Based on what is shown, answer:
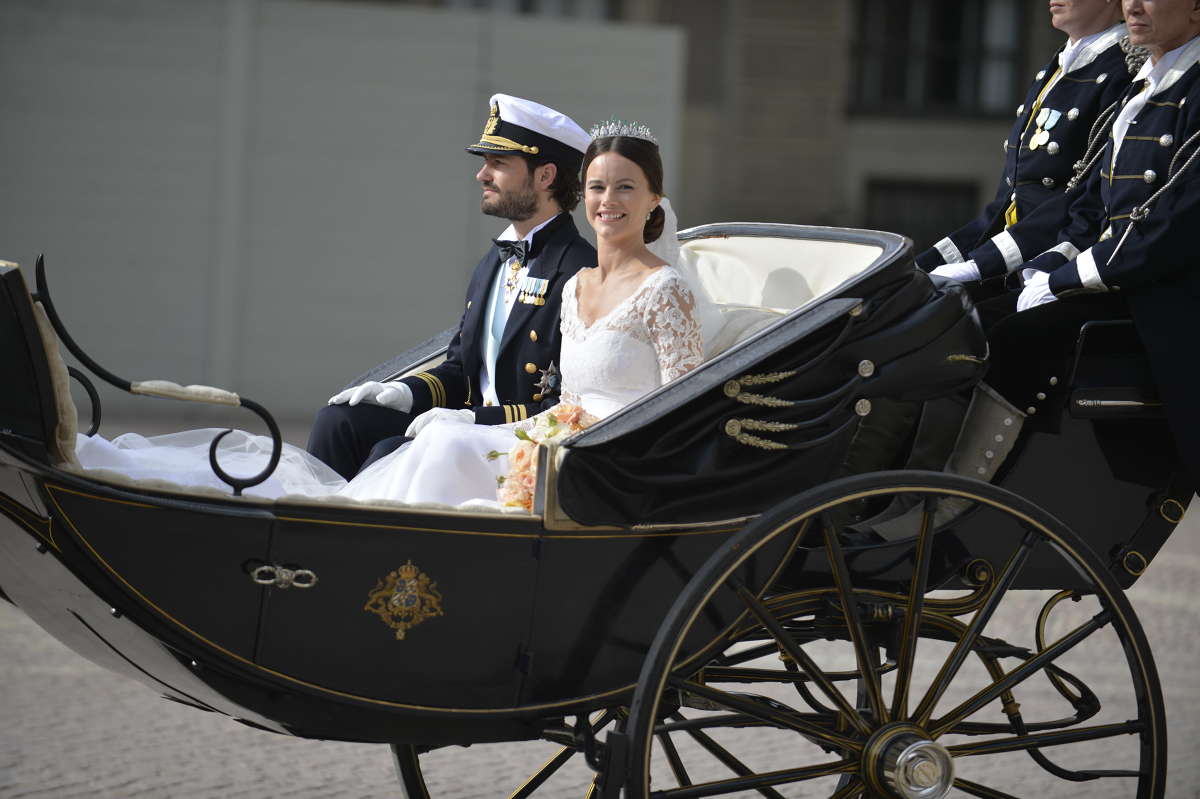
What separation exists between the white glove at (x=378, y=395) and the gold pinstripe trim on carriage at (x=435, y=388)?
4.1 inches

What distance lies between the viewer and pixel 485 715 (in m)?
2.39

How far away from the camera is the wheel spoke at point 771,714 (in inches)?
94.8

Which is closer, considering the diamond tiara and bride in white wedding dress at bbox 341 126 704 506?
bride in white wedding dress at bbox 341 126 704 506

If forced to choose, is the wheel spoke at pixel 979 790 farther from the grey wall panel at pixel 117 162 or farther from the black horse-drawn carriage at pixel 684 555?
the grey wall panel at pixel 117 162

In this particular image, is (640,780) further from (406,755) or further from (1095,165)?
(1095,165)

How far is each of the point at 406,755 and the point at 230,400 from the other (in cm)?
121

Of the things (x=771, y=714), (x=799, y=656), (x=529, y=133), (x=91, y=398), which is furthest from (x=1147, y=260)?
(x=91, y=398)

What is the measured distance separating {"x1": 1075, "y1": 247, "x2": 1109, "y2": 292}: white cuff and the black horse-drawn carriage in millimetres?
93

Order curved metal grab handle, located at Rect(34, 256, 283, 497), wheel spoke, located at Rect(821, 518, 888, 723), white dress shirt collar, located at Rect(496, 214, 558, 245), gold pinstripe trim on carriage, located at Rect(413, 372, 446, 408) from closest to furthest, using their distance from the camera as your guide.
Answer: curved metal grab handle, located at Rect(34, 256, 283, 497) → wheel spoke, located at Rect(821, 518, 888, 723) → gold pinstripe trim on carriage, located at Rect(413, 372, 446, 408) → white dress shirt collar, located at Rect(496, 214, 558, 245)

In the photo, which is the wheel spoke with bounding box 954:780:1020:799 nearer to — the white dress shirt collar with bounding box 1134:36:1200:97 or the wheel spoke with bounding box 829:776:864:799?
the wheel spoke with bounding box 829:776:864:799

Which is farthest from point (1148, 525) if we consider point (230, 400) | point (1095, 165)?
point (230, 400)

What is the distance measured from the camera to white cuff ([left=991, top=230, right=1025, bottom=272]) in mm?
3061

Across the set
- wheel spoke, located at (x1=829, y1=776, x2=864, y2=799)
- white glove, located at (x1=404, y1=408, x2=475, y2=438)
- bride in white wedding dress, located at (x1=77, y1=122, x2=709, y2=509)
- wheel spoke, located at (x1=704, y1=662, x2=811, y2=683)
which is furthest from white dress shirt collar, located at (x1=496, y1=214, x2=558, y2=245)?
wheel spoke, located at (x1=829, y1=776, x2=864, y2=799)

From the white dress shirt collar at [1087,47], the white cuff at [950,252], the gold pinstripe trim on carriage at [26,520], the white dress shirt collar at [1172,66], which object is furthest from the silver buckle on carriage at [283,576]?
the white dress shirt collar at [1087,47]
